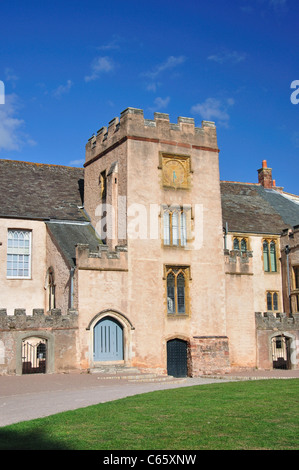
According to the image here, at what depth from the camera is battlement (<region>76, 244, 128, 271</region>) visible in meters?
26.6

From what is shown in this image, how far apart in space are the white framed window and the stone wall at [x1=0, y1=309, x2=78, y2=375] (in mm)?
4535

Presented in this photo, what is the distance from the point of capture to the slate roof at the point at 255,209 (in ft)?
127

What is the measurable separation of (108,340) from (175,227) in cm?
667

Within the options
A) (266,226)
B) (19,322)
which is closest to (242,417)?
(19,322)

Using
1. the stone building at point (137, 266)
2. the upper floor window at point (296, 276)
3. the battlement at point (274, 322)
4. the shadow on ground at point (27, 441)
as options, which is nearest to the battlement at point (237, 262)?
the stone building at point (137, 266)

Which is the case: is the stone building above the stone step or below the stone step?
above

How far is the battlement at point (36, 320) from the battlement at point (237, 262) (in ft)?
29.1

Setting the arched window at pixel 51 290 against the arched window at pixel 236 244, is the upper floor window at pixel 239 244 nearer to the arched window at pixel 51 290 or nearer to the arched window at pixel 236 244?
the arched window at pixel 236 244

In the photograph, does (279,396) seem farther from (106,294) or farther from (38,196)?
(38,196)

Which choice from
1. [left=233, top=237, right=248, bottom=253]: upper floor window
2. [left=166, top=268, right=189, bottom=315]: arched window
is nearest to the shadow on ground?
[left=166, top=268, right=189, bottom=315]: arched window

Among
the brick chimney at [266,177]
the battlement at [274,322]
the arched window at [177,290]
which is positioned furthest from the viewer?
the brick chimney at [266,177]

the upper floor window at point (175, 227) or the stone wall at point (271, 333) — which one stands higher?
the upper floor window at point (175, 227)

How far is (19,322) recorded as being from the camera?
24.5 meters

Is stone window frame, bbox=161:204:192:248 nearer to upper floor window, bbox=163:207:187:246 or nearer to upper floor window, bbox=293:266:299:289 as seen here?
upper floor window, bbox=163:207:187:246
